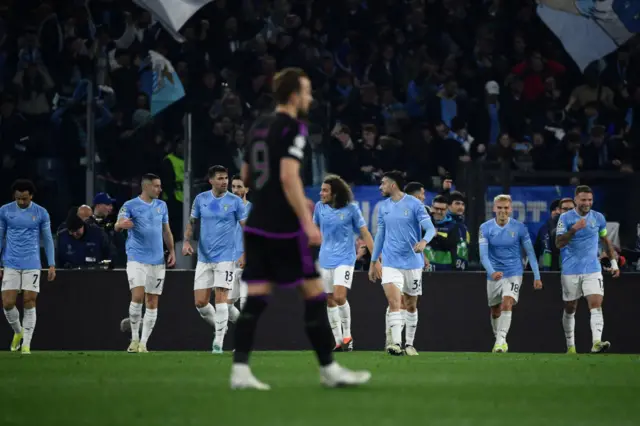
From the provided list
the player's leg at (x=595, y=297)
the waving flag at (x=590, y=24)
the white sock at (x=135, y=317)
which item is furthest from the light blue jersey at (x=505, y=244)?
the waving flag at (x=590, y=24)

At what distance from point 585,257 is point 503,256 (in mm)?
Answer: 1215

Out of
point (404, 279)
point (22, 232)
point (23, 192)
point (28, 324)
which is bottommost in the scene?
point (28, 324)

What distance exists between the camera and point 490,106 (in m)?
23.5

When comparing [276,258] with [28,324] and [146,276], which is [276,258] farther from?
[28,324]

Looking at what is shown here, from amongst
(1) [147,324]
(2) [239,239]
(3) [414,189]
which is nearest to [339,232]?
(3) [414,189]

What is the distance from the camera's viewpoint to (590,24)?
76.9 feet

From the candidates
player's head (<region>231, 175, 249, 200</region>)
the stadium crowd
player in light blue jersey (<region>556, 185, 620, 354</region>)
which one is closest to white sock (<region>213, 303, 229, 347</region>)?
player's head (<region>231, 175, 249, 200</region>)

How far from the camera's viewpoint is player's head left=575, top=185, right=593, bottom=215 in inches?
740

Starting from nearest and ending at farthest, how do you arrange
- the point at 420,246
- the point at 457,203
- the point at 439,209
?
the point at 420,246, the point at 457,203, the point at 439,209

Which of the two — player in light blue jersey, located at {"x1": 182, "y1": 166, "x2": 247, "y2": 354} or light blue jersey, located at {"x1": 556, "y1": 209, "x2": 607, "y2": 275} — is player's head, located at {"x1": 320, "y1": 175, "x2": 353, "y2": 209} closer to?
player in light blue jersey, located at {"x1": 182, "y1": 166, "x2": 247, "y2": 354}

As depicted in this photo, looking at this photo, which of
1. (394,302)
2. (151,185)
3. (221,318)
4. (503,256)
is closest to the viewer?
(394,302)

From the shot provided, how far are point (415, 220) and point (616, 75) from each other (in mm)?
9125

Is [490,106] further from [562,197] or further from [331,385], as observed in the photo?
[331,385]

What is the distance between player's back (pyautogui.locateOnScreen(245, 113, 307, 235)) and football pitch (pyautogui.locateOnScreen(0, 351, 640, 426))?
4.06 ft
